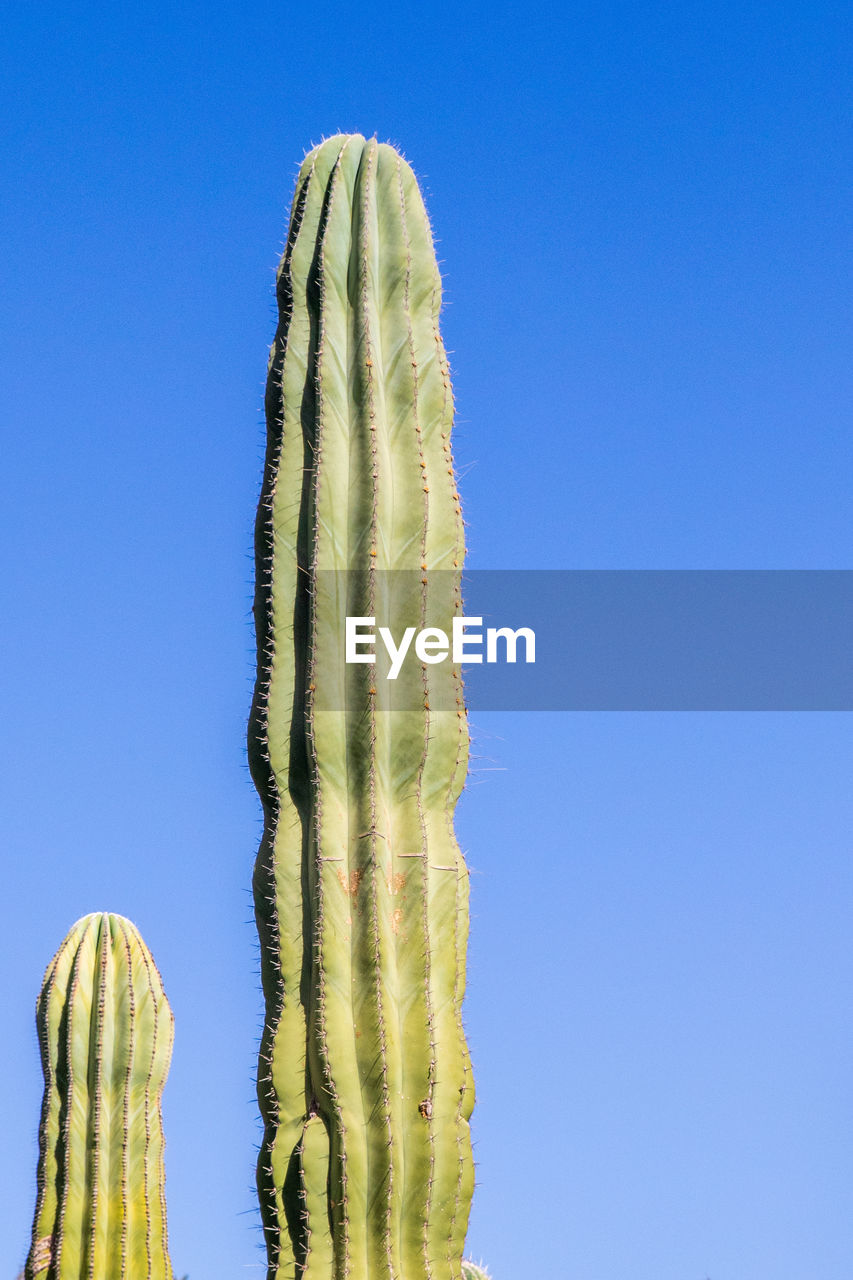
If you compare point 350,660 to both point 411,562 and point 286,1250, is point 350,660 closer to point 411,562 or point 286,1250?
point 411,562

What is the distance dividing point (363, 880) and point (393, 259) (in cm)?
185

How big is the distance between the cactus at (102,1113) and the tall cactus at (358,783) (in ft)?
9.43

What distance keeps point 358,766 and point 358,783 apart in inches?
1.8

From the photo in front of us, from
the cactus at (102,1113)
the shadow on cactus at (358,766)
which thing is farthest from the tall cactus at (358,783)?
the cactus at (102,1113)

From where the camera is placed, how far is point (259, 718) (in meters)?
4.69

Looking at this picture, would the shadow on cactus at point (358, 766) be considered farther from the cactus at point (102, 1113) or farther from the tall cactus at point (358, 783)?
the cactus at point (102, 1113)

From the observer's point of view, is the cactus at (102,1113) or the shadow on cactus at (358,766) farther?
the cactus at (102,1113)

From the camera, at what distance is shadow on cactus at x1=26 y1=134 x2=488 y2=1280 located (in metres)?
4.32

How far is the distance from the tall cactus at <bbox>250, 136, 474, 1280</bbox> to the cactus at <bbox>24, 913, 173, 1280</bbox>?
9.43 feet

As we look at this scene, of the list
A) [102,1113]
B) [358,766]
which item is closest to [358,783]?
[358,766]

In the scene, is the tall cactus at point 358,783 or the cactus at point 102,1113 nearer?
the tall cactus at point 358,783

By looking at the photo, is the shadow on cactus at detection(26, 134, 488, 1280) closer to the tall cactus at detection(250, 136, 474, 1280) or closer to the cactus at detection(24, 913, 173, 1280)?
the tall cactus at detection(250, 136, 474, 1280)

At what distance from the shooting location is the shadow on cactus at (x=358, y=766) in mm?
4320

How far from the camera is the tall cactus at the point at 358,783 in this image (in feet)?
14.2
